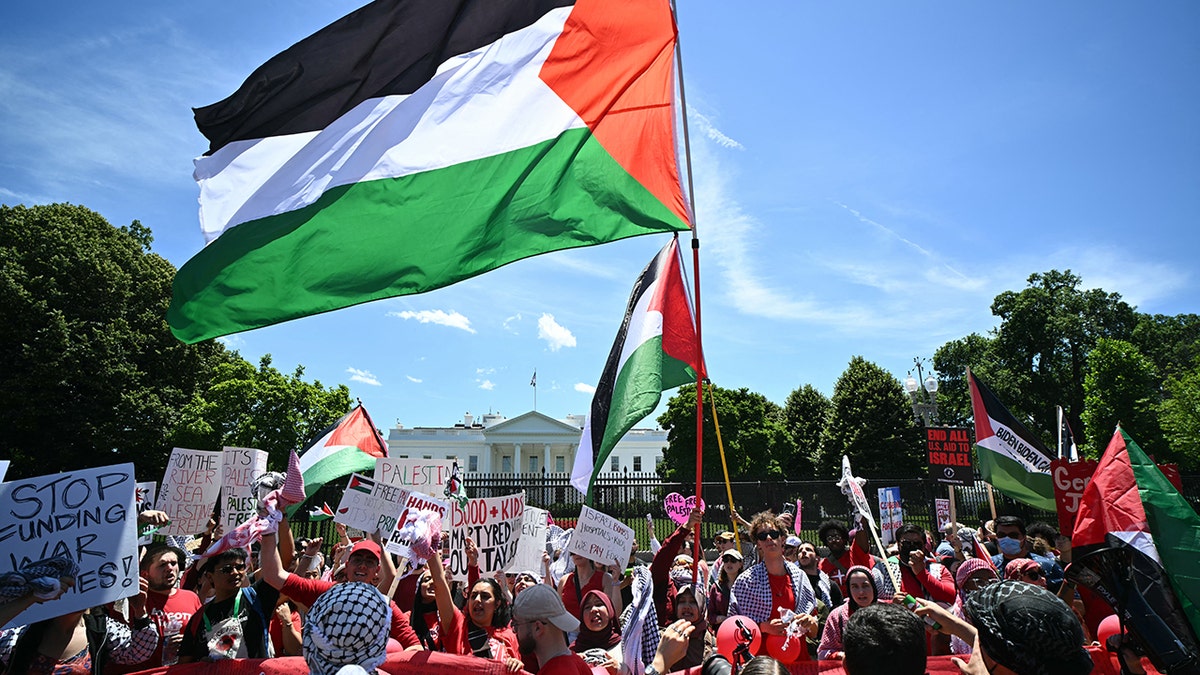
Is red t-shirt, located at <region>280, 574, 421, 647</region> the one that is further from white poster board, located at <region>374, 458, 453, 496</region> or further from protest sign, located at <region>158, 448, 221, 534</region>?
protest sign, located at <region>158, 448, 221, 534</region>

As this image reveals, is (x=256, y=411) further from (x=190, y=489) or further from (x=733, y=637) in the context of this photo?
(x=733, y=637)

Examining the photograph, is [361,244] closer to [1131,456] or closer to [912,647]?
[912,647]

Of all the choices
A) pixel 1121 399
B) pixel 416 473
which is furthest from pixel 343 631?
pixel 1121 399

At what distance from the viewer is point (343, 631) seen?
8.14 feet

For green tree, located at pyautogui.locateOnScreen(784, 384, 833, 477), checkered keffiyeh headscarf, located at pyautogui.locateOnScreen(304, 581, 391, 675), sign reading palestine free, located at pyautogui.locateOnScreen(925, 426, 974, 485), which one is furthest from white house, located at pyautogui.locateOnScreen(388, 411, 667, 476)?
checkered keffiyeh headscarf, located at pyautogui.locateOnScreen(304, 581, 391, 675)

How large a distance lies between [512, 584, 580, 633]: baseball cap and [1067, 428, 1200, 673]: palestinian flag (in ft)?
8.55

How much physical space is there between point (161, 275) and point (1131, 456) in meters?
36.6

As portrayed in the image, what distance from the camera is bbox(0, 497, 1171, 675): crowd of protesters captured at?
7.71 ft

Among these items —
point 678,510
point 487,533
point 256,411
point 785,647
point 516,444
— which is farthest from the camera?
point 516,444

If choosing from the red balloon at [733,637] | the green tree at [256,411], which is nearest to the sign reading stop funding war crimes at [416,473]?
the red balloon at [733,637]

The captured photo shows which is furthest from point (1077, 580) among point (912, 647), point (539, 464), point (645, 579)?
point (539, 464)

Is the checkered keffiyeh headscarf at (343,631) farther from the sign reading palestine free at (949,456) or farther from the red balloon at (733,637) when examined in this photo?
the sign reading palestine free at (949,456)

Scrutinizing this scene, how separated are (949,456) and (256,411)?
30.4m

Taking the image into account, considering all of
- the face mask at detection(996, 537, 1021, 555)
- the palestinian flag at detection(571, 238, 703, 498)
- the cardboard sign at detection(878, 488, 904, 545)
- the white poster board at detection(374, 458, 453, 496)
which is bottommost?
the face mask at detection(996, 537, 1021, 555)
